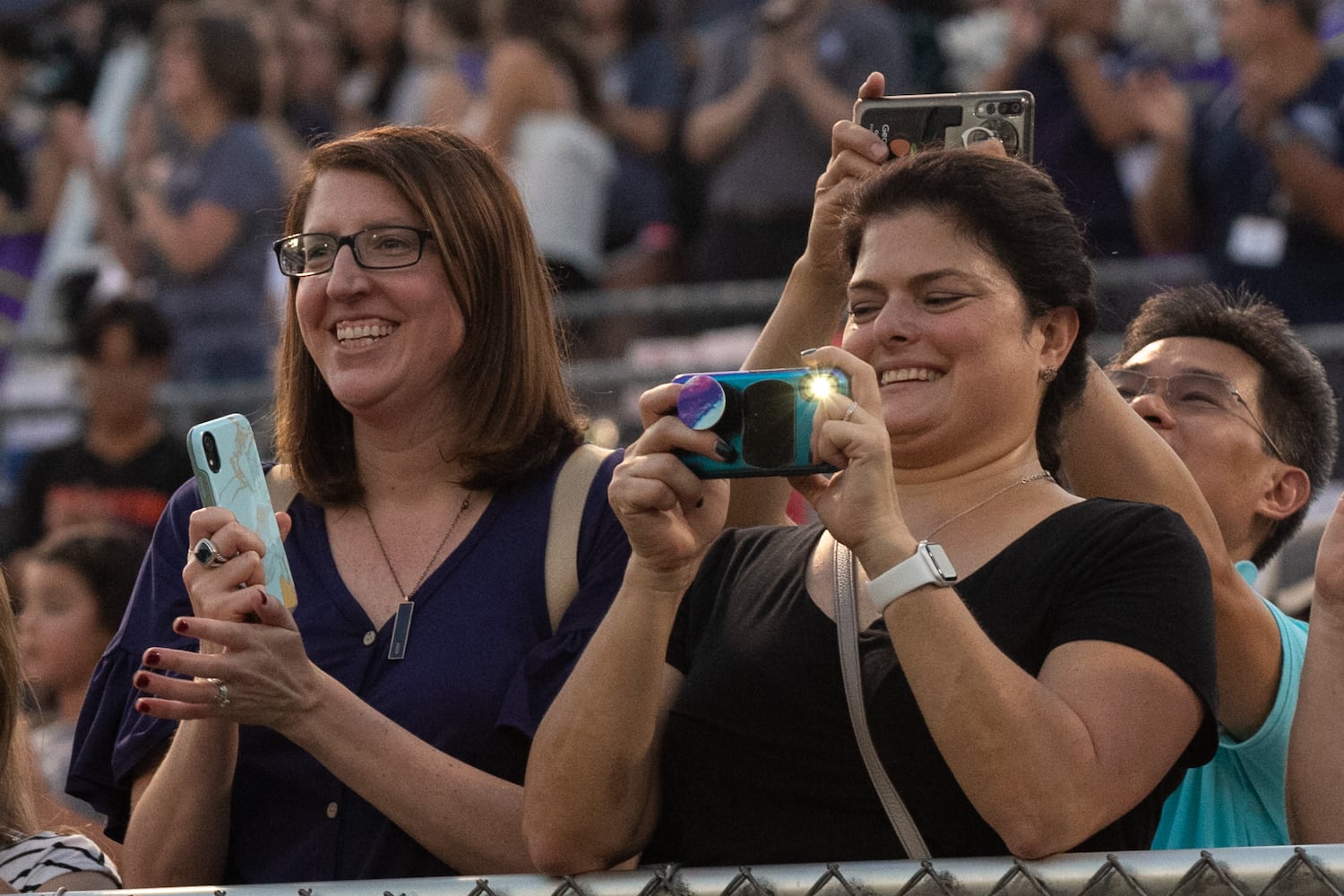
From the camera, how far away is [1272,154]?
6.50m

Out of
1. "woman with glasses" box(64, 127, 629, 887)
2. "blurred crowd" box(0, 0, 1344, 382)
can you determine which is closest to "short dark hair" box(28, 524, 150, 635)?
"blurred crowd" box(0, 0, 1344, 382)

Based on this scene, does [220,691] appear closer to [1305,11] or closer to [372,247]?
[372,247]

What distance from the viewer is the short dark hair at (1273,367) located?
11.3ft

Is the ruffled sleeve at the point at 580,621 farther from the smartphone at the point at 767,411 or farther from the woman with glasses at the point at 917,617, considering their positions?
the smartphone at the point at 767,411

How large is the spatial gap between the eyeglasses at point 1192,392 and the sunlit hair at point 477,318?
3.23ft

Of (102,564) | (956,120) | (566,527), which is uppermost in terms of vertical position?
(956,120)

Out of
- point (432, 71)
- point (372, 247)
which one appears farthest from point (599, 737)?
point (432, 71)

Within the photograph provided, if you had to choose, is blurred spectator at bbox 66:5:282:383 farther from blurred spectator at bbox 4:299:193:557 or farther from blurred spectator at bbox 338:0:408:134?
blurred spectator at bbox 338:0:408:134

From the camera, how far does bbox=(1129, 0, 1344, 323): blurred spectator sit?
21.0ft

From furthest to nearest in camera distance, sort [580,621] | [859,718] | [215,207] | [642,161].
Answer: [642,161] → [215,207] → [580,621] → [859,718]

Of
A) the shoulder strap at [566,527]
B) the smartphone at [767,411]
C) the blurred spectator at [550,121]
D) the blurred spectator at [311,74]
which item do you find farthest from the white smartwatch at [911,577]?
the blurred spectator at [311,74]

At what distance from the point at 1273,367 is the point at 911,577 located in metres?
1.42

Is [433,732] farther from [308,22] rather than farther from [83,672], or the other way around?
[308,22]

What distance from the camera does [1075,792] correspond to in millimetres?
2283
